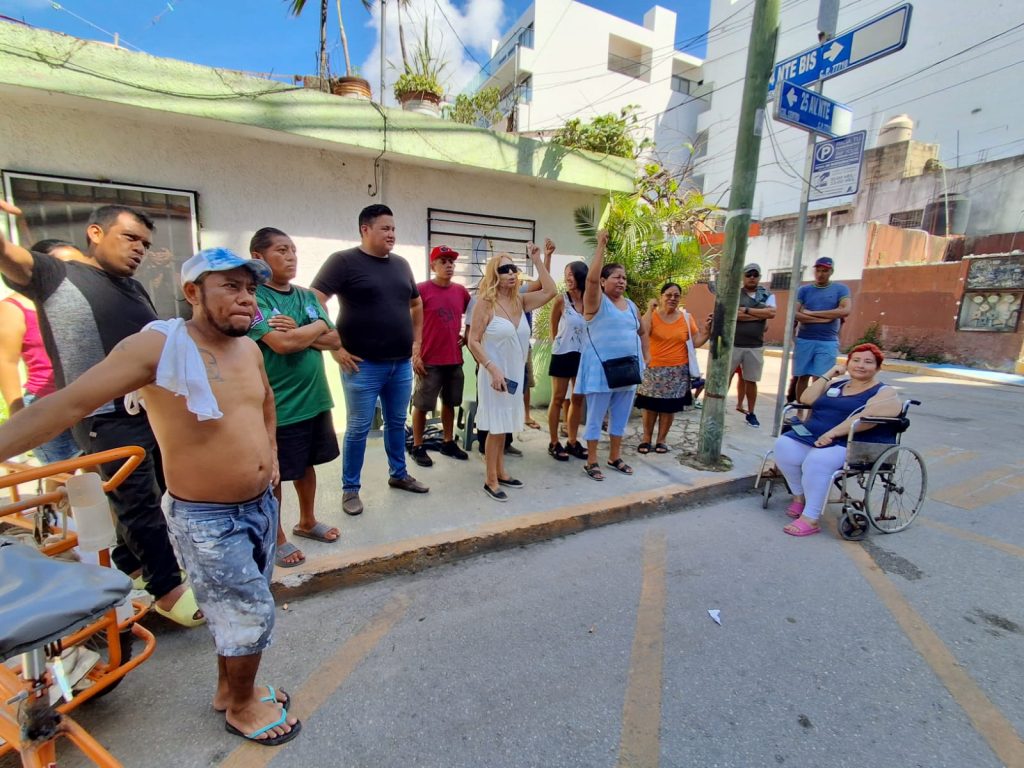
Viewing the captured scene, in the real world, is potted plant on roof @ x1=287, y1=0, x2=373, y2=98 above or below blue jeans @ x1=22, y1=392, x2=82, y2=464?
above

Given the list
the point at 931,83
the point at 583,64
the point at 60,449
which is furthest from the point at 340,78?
the point at 931,83

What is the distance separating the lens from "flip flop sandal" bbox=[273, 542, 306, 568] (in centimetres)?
294

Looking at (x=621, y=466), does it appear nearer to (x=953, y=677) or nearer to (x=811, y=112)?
(x=953, y=677)

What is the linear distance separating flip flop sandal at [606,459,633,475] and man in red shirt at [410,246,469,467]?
1.44 metres

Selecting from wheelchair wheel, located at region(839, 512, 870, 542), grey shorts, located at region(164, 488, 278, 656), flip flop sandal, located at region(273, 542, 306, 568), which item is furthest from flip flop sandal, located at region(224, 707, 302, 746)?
wheelchair wheel, located at region(839, 512, 870, 542)

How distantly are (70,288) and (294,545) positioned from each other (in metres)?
1.75

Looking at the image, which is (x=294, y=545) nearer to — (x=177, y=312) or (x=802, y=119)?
(x=177, y=312)

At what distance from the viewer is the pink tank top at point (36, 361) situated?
3.01 meters

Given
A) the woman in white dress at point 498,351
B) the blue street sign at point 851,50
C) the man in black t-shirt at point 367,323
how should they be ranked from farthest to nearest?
the blue street sign at point 851,50 < the woman in white dress at point 498,351 < the man in black t-shirt at point 367,323

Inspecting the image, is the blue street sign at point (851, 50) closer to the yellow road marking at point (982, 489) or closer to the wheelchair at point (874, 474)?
the wheelchair at point (874, 474)

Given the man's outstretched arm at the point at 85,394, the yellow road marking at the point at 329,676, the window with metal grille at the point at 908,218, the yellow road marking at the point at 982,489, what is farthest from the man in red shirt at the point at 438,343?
the window with metal grille at the point at 908,218

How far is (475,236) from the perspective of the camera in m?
6.29

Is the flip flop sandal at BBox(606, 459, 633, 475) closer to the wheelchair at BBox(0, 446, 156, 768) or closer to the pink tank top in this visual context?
the wheelchair at BBox(0, 446, 156, 768)

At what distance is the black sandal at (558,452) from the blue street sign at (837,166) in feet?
12.6
